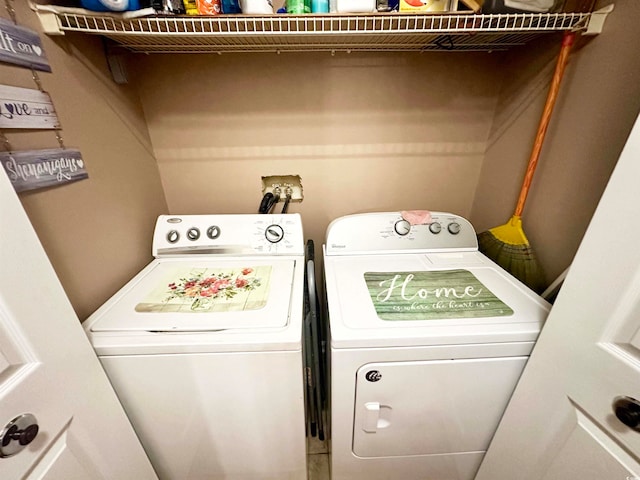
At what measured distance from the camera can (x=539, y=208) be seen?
114cm

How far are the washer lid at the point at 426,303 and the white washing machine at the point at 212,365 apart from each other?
18 cm

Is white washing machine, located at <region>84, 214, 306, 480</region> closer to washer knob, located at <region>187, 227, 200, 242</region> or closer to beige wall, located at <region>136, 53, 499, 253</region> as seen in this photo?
washer knob, located at <region>187, 227, 200, 242</region>

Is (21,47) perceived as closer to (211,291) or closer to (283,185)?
(211,291)

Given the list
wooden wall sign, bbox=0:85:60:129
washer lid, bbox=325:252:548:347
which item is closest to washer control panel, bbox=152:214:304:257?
washer lid, bbox=325:252:548:347

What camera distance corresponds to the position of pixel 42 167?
2.55ft

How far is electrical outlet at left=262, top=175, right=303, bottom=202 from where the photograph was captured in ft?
5.03

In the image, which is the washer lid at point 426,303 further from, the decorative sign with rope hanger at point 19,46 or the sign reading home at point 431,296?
the decorative sign with rope hanger at point 19,46

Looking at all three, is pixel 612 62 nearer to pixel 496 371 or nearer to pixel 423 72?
pixel 423 72

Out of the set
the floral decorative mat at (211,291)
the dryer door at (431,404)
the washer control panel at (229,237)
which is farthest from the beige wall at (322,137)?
the dryer door at (431,404)

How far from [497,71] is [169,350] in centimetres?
193

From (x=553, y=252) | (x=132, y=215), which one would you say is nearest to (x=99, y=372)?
(x=132, y=215)

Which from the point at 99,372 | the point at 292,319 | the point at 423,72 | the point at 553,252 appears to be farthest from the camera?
the point at 423,72

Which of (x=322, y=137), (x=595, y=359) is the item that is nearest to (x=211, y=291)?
(x=322, y=137)

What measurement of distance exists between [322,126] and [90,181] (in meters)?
1.07
